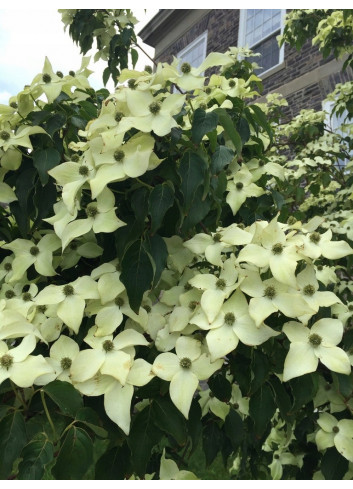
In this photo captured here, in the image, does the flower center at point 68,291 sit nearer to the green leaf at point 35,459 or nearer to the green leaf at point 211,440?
the green leaf at point 35,459

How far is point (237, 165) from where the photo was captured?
1.30 metres

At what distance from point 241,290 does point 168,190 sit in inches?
9.2

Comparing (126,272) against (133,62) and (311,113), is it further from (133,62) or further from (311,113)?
(311,113)

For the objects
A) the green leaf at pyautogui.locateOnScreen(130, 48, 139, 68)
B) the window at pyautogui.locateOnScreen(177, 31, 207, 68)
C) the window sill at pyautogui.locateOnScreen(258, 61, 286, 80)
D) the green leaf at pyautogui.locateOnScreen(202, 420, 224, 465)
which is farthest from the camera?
the window at pyautogui.locateOnScreen(177, 31, 207, 68)

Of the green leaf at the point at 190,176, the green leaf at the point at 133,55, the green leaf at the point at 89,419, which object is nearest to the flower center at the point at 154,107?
the green leaf at the point at 190,176

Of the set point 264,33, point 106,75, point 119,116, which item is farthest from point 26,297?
point 264,33

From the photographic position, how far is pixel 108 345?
35.2 inches

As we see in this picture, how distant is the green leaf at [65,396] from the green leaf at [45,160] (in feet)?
1.39

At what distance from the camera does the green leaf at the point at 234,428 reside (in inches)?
43.3

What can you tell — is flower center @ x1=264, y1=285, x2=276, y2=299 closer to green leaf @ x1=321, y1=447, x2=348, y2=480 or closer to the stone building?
green leaf @ x1=321, y1=447, x2=348, y2=480

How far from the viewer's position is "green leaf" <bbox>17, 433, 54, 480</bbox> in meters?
0.80

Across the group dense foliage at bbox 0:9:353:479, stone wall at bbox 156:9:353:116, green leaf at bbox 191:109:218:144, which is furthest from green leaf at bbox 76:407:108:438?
stone wall at bbox 156:9:353:116

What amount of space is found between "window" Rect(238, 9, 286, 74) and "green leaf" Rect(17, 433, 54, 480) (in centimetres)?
615

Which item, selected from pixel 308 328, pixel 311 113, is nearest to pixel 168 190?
A: pixel 308 328
